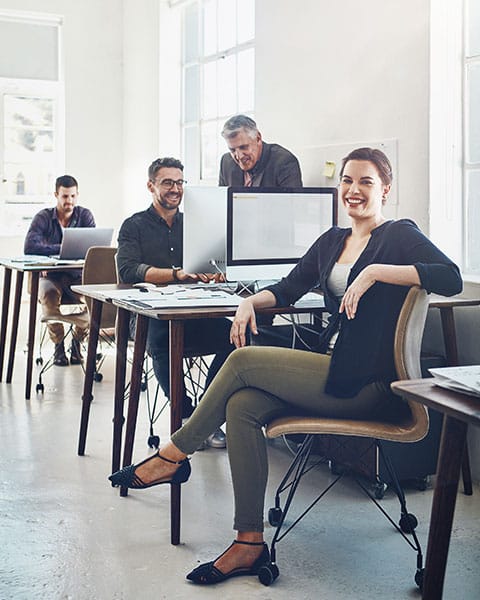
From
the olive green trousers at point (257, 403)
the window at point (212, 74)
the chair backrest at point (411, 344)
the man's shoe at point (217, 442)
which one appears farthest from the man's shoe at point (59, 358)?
the chair backrest at point (411, 344)

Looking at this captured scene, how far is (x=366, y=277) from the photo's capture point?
8.45ft

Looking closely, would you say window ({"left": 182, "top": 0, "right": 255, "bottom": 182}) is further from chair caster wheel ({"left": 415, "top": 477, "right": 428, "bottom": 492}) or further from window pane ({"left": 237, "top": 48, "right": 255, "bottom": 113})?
chair caster wheel ({"left": 415, "top": 477, "right": 428, "bottom": 492})

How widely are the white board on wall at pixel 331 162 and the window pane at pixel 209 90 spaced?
75.8 inches

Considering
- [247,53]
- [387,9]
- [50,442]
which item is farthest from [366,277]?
[247,53]

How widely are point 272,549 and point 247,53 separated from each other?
396cm

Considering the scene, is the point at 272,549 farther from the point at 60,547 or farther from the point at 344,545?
the point at 60,547

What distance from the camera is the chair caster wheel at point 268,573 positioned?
2.54 m

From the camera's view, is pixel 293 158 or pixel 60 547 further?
pixel 293 158

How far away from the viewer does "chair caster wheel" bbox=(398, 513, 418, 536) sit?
286cm

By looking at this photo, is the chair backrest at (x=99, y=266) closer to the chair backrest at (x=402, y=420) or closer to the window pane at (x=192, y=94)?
the window pane at (x=192, y=94)

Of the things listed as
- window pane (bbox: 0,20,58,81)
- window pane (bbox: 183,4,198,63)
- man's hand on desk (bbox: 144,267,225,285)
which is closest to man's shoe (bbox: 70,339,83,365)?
man's hand on desk (bbox: 144,267,225,285)

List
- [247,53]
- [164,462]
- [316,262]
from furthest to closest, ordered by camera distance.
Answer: [247,53], [316,262], [164,462]

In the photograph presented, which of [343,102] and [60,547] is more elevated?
[343,102]

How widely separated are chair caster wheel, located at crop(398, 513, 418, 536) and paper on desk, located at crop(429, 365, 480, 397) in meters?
1.17
